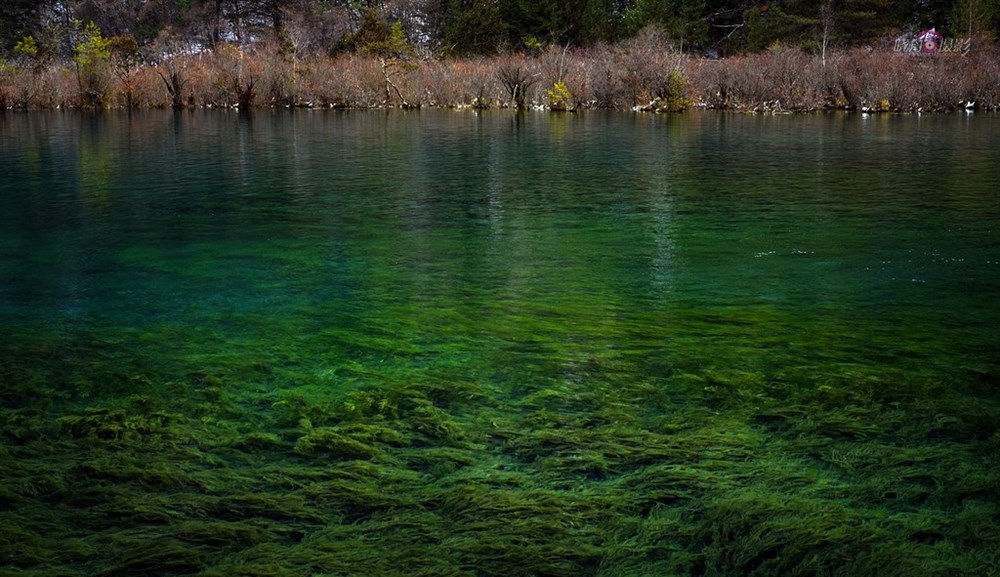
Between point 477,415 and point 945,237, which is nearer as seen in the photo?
point 477,415

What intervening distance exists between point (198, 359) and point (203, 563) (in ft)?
7.40

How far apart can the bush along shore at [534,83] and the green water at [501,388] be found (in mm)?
24785

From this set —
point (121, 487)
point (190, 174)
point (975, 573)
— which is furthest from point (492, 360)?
point (190, 174)

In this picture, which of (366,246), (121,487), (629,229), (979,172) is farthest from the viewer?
(979,172)

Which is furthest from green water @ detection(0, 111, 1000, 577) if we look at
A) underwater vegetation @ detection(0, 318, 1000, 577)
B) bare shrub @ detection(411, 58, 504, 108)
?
bare shrub @ detection(411, 58, 504, 108)

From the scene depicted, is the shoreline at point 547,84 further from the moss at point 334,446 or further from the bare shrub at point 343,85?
the moss at point 334,446

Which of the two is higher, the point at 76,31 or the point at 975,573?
the point at 76,31

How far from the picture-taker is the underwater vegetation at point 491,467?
294cm

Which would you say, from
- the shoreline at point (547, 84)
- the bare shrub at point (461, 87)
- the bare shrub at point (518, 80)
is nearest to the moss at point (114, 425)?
the shoreline at point (547, 84)

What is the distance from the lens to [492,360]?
16.1 feet

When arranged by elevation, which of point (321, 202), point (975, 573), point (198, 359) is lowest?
point (975, 573)

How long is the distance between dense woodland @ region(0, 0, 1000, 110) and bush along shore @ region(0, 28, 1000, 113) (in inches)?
2.3

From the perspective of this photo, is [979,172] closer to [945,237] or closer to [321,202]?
[945,237]

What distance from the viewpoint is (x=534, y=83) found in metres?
36.8
